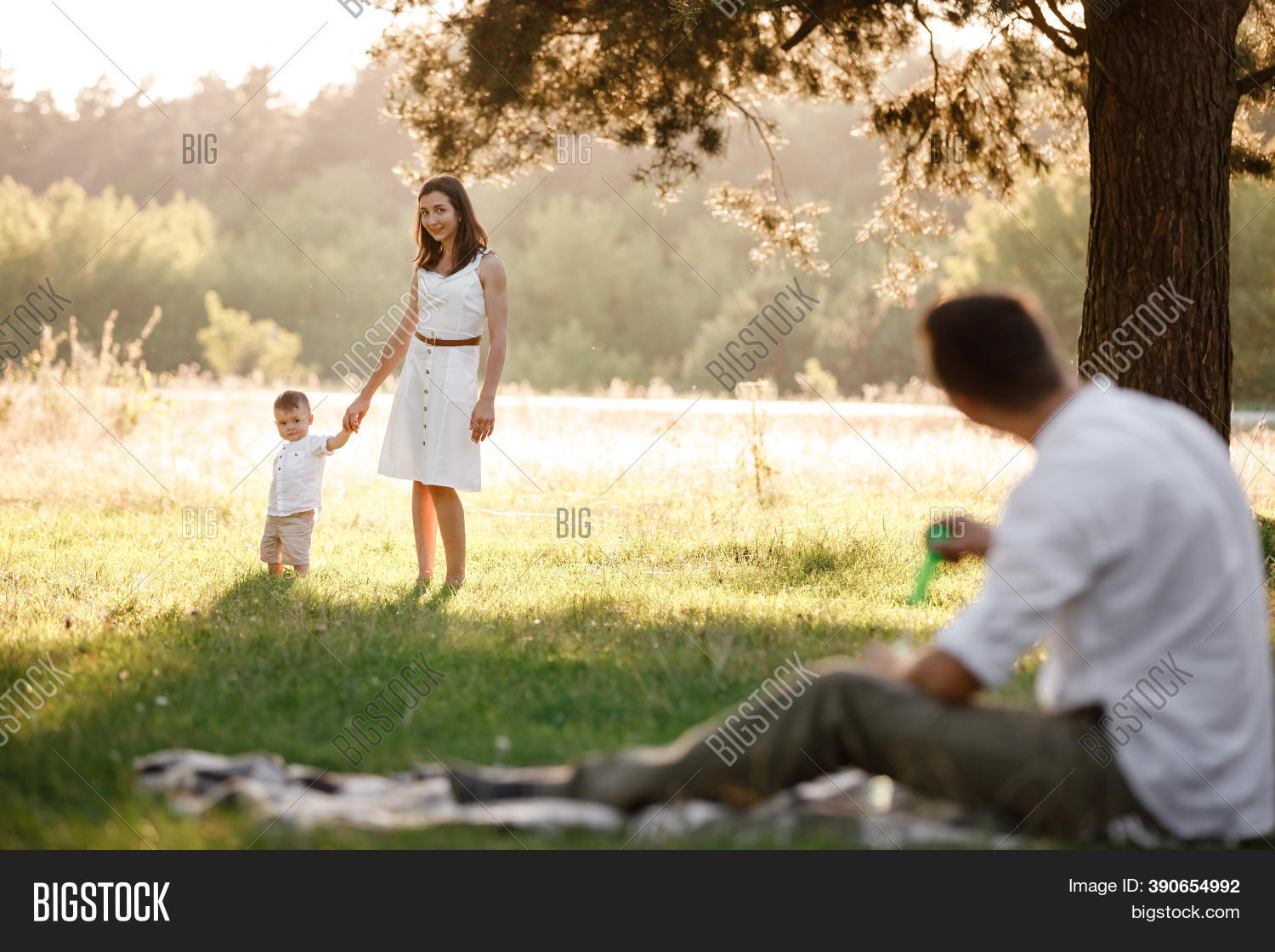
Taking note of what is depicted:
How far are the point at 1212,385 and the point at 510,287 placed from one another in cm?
4612

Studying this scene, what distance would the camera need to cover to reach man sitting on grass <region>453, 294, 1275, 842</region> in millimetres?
2393

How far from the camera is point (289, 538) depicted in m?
6.43

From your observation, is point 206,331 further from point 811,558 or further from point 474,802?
point 474,802

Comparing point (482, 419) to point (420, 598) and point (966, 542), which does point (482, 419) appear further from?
point (966, 542)

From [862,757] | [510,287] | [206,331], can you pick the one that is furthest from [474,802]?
[510,287]

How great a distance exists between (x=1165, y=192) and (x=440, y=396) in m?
4.13

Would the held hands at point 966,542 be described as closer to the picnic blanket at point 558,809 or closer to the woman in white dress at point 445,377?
the picnic blanket at point 558,809

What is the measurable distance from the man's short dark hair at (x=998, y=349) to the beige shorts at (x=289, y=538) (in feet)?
14.9

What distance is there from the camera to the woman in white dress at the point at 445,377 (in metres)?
6.05

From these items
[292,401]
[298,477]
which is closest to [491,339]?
[292,401]

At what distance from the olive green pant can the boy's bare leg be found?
3.47 meters

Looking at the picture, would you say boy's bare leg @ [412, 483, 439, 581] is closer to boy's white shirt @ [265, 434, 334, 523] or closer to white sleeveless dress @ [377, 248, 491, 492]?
white sleeveless dress @ [377, 248, 491, 492]

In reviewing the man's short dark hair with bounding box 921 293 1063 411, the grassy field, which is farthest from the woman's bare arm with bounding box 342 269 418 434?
the man's short dark hair with bounding box 921 293 1063 411

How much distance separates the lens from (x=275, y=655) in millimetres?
4613
